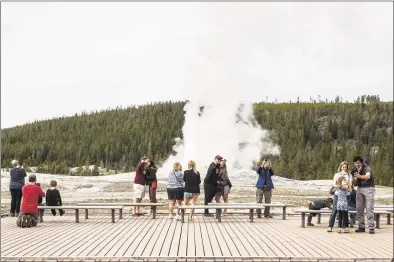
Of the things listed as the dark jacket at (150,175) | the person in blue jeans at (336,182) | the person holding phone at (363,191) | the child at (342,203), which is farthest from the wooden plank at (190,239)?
the person holding phone at (363,191)

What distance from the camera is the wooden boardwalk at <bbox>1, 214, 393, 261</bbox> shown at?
8070 mm

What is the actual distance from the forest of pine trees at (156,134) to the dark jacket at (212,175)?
57.5 metres

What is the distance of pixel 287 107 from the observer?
404 ft

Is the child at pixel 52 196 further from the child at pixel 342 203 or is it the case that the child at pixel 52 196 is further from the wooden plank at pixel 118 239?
the child at pixel 342 203

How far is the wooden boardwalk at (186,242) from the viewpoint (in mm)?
8070

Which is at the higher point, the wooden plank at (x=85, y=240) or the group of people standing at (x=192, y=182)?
the group of people standing at (x=192, y=182)

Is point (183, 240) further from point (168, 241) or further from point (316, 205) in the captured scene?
point (316, 205)

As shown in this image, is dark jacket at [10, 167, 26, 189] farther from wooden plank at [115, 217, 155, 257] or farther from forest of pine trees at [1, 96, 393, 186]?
forest of pine trees at [1, 96, 393, 186]

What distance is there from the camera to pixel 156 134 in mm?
98188

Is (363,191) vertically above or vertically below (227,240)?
above

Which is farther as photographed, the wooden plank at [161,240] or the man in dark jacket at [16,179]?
the man in dark jacket at [16,179]

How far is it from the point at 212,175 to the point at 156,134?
279ft

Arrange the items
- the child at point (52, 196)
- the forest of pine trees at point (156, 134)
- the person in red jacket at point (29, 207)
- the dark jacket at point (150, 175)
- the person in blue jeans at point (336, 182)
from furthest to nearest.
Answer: the forest of pine trees at point (156, 134), the dark jacket at point (150, 175), the child at point (52, 196), the person in red jacket at point (29, 207), the person in blue jeans at point (336, 182)

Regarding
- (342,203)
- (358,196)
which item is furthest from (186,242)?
(358,196)
